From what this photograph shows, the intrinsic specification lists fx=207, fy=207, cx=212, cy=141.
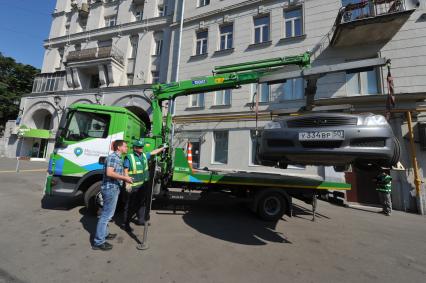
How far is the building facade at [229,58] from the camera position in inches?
348

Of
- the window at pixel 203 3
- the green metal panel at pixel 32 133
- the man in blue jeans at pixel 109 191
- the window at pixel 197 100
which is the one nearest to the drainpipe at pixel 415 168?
the window at pixel 197 100

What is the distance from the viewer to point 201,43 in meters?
14.0

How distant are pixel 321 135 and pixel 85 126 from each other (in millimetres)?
5018

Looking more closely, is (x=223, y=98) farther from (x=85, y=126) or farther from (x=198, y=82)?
(x=85, y=126)

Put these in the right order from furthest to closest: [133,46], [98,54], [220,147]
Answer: [133,46] → [98,54] → [220,147]

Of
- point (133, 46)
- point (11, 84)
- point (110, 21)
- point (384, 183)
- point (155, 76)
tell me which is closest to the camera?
point (384, 183)

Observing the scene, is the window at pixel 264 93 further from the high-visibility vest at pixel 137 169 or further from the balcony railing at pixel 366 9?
the high-visibility vest at pixel 137 169

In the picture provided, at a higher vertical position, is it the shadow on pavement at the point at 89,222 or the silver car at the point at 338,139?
the silver car at the point at 338,139

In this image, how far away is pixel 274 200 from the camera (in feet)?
17.0

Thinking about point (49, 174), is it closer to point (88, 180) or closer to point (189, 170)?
point (88, 180)

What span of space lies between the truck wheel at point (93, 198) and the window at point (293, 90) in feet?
30.9

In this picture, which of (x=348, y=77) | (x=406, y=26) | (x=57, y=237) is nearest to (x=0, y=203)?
(x=57, y=237)

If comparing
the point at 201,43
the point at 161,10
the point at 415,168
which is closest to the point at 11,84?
the point at 161,10

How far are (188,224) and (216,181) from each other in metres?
1.15
